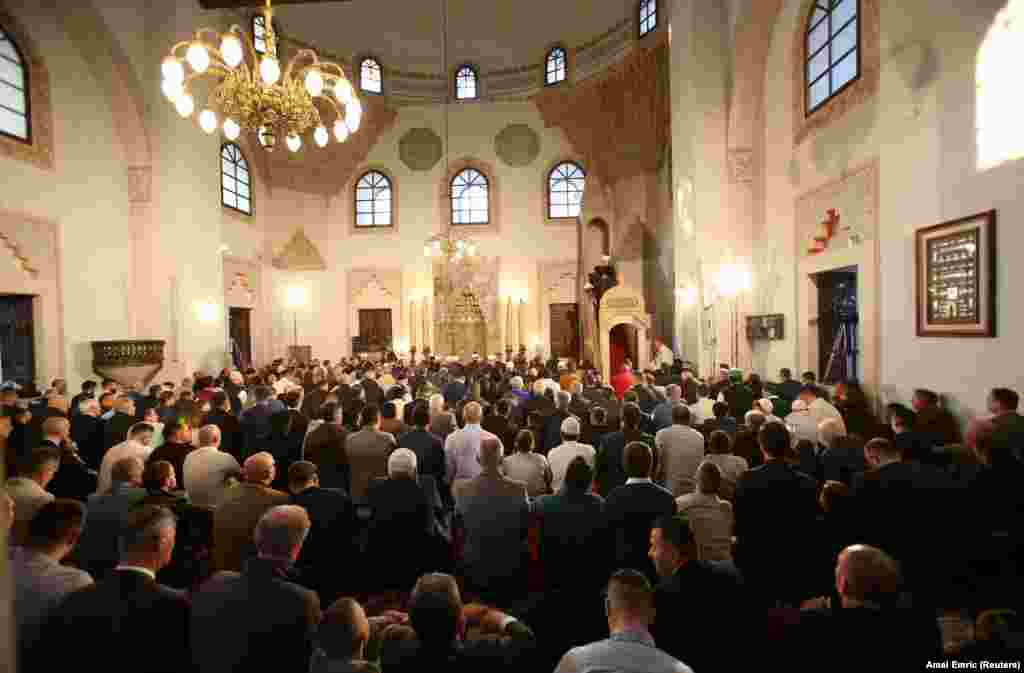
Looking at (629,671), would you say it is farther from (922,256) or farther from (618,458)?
(922,256)

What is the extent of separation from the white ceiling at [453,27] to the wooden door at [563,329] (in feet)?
26.8

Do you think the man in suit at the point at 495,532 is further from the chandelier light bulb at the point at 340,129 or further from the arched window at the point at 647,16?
the arched window at the point at 647,16

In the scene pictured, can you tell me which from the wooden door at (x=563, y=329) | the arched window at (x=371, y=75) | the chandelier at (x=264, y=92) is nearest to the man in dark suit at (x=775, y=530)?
the chandelier at (x=264, y=92)

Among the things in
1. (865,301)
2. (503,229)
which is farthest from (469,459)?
(503,229)

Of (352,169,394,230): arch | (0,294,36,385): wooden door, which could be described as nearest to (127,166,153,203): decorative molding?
(0,294,36,385): wooden door

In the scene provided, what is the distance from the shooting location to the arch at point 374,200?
18391mm

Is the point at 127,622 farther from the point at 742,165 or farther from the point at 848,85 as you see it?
the point at 742,165

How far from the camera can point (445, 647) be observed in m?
1.72

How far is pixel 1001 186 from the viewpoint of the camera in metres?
4.66

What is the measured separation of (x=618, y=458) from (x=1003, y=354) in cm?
344

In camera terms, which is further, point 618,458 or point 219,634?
point 618,458

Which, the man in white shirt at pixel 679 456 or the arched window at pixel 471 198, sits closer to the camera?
the man in white shirt at pixel 679 456

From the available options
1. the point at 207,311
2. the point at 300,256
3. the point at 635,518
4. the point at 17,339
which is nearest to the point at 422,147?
the point at 300,256

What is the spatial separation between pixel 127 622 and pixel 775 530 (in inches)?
125
